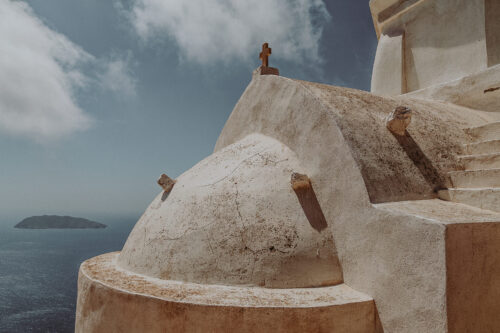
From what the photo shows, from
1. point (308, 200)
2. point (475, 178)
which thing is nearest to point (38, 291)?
point (308, 200)

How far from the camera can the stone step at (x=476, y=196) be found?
347cm

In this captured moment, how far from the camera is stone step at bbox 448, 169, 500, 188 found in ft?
12.6

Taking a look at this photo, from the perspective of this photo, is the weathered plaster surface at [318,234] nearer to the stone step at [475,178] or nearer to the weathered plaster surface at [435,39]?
the stone step at [475,178]

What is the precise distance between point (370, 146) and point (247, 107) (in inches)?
124

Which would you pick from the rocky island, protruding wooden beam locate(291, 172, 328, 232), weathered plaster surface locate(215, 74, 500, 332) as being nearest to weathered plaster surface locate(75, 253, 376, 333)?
weathered plaster surface locate(215, 74, 500, 332)

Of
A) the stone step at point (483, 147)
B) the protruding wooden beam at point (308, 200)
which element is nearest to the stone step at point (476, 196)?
the stone step at point (483, 147)

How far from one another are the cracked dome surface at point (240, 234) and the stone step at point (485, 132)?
10.9ft

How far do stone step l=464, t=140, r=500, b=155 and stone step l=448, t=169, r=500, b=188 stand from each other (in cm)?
88

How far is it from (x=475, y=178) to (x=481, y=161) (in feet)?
1.93

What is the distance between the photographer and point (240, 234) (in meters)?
4.08

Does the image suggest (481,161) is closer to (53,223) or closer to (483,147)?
(483,147)

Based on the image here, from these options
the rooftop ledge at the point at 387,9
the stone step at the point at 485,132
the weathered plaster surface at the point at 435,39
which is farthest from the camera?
the rooftop ledge at the point at 387,9

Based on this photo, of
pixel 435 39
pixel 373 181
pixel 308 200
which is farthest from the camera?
pixel 435 39

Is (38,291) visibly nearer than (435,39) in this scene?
No
